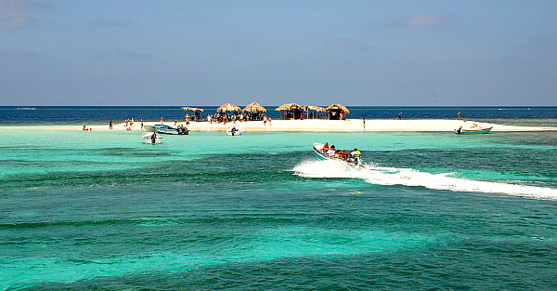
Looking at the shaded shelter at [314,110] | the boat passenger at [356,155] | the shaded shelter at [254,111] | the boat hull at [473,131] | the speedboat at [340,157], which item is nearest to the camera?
the boat passenger at [356,155]

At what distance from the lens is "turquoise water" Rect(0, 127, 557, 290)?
12.7 metres

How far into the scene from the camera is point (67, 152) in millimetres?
41969

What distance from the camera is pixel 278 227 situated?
672 inches

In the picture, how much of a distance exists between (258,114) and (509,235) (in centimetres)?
7838

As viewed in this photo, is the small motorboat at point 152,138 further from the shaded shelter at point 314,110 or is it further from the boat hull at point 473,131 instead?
the boat hull at point 473,131

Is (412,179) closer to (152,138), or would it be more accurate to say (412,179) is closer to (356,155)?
(356,155)

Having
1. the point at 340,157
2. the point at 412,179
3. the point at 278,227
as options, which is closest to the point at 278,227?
the point at 278,227

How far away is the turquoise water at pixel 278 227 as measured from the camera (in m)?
12.7

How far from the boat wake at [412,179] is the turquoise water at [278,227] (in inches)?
3.8

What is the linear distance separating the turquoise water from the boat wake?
0.10m

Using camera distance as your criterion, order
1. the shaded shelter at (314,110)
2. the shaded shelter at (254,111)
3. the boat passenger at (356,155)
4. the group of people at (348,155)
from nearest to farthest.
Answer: the boat passenger at (356,155), the group of people at (348,155), the shaded shelter at (254,111), the shaded shelter at (314,110)

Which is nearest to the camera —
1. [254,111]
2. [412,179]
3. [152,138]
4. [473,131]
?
[412,179]

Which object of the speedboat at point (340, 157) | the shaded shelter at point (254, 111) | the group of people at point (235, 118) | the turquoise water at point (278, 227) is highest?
the shaded shelter at point (254, 111)

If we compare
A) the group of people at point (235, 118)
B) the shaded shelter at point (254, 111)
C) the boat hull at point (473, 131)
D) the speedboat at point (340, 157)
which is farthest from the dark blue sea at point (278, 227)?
the group of people at point (235, 118)
